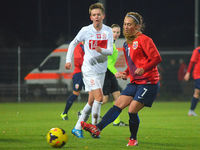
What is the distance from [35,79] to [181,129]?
1301 cm

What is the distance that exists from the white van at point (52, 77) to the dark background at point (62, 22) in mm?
7879

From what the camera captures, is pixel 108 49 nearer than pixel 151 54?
No

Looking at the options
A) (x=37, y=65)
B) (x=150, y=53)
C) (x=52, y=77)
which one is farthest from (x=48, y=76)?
(x=150, y=53)

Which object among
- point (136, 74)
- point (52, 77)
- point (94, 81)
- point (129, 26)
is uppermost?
point (129, 26)

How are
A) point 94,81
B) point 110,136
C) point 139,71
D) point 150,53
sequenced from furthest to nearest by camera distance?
point 110,136 → point 94,81 → point 150,53 → point 139,71

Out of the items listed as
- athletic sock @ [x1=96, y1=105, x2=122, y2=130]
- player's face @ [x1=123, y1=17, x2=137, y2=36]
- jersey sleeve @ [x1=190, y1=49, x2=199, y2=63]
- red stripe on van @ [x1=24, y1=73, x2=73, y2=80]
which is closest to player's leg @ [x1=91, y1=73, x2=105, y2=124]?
athletic sock @ [x1=96, y1=105, x2=122, y2=130]

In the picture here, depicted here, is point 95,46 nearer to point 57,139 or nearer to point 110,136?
point 110,136

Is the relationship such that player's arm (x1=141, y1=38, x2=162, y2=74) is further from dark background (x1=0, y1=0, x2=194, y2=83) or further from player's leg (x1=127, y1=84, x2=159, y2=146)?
dark background (x1=0, y1=0, x2=194, y2=83)

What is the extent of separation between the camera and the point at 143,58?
784 cm

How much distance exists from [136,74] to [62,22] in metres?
25.2

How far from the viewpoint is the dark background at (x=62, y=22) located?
103 feet

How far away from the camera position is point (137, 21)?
310 inches

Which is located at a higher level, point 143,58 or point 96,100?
point 143,58

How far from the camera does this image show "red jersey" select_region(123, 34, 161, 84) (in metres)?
7.66
